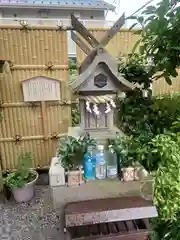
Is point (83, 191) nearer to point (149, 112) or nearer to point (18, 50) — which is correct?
point (149, 112)

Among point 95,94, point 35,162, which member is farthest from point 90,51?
point 35,162

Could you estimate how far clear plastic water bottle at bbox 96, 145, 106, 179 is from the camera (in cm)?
149

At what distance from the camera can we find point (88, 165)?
1.49m

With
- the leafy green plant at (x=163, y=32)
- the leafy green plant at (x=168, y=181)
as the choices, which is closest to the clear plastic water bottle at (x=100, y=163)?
the leafy green plant at (x=168, y=181)

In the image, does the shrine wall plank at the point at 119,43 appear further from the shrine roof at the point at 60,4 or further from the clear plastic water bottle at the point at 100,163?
the shrine roof at the point at 60,4

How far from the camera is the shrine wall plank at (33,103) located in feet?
7.89

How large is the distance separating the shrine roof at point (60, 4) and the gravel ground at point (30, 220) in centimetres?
346

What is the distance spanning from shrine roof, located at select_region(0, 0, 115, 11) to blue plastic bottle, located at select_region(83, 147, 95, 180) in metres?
3.43

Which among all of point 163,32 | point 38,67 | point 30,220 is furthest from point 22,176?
point 163,32

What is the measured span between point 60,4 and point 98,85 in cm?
333

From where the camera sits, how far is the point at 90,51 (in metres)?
1.58

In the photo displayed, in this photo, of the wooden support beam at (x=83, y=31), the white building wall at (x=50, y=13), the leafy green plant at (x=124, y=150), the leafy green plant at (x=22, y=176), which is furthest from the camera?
the white building wall at (x=50, y=13)

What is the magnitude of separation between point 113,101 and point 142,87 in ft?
1.68

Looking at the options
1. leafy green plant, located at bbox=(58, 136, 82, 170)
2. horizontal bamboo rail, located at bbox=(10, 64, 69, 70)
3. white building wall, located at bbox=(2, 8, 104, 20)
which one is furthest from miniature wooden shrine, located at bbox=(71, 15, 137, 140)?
white building wall, located at bbox=(2, 8, 104, 20)
